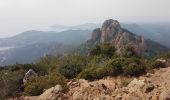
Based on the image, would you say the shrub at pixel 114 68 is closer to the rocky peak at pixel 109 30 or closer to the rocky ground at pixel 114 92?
the rocky ground at pixel 114 92

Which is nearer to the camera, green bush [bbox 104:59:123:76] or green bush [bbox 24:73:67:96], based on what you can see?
green bush [bbox 24:73:67:96]

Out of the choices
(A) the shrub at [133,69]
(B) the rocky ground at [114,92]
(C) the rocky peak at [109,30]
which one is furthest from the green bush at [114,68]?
(C) the rocky peak at [109,30]

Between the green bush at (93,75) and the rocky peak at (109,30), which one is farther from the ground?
the green bush at (93,75)

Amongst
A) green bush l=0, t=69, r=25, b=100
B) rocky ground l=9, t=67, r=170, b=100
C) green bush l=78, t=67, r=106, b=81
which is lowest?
green bush l=0, t=69, r=25, b=100

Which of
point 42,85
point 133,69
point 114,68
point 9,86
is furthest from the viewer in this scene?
point 9,86

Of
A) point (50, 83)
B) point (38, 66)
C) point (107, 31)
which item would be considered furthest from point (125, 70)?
point (107, 31)

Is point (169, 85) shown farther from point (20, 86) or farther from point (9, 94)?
point (20, 86)

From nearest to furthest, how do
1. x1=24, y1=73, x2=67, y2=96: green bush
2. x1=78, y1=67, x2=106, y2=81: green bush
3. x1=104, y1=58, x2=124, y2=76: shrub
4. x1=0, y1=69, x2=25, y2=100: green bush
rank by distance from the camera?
x1=24, y1=73, x2=67, y2=96: green bush, x1=0, y1=69, x2=25, y2=100: green bush, x1=78, y1=67, x2=106, y2=81: green bush, x1=104, y1=58, x2=124, y2=76: shrub

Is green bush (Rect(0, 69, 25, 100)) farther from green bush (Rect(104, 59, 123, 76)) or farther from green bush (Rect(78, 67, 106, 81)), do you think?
green bush (Rect(104, 59, 123, 76))

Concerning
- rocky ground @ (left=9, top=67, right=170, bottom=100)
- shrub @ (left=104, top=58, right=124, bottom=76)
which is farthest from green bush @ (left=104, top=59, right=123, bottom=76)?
rocky ground @ (left=9, top=67, right=170, bottom=100)

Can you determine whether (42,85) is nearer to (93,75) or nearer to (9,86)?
(93,75)

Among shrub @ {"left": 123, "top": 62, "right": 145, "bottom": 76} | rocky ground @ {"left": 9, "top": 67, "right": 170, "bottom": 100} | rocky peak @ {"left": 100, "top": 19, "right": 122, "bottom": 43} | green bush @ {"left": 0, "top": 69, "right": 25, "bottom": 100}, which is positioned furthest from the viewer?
rocky peak @ {"left": 100, "top": 19, "right": 122, "bottom": 43}

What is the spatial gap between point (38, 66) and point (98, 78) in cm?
2399

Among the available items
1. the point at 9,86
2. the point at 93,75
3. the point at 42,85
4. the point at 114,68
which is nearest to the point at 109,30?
the point at 114,68
